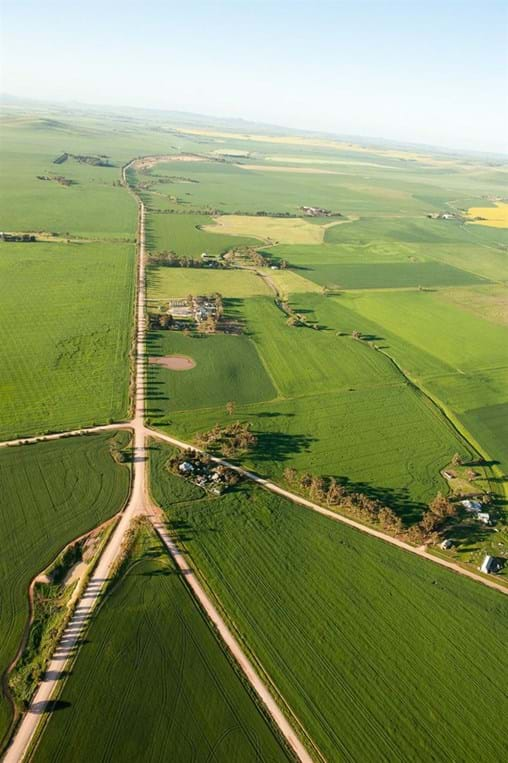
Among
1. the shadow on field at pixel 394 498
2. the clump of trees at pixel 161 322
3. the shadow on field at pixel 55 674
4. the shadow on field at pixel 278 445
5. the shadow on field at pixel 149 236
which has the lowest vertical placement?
the shadow on field at pixel 55 674

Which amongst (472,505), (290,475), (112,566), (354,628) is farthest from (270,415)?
(354,628)

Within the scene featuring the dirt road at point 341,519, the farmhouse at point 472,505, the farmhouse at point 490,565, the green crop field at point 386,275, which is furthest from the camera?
the green crop field at point 386,275

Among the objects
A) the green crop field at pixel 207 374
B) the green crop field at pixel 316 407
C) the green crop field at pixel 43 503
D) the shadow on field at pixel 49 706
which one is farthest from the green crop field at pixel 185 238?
the shadow on field at pixel 49 706

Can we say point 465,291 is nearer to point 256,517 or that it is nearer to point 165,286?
point 165,286

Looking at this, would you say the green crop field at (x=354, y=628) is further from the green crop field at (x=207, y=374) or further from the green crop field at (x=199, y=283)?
the green crop field at (x=199, y=283)

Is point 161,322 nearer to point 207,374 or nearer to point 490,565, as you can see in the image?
point 207,374

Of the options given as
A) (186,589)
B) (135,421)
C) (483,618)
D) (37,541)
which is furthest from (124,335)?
(483,618)

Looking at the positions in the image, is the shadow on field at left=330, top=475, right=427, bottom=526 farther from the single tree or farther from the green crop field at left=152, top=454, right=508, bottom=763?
the green crop field at left=152, top=454, right=508, bottom=763
